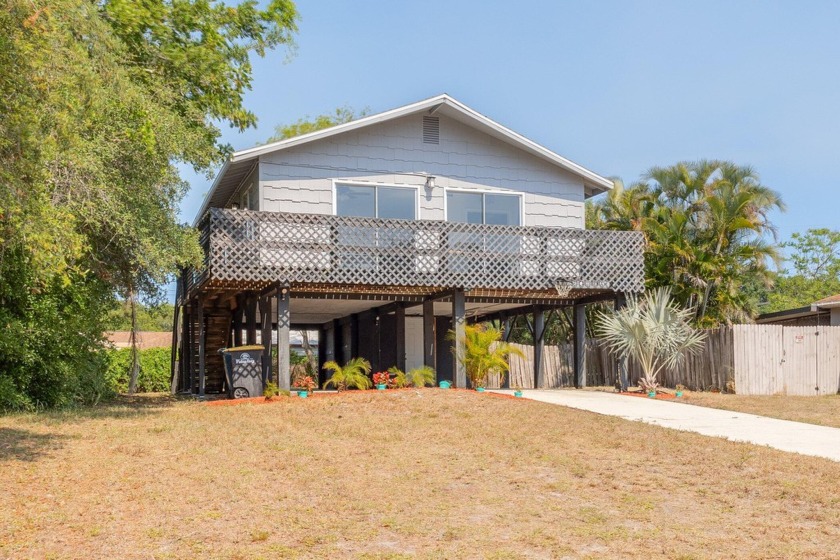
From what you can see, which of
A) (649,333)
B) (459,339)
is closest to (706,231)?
(649,333)

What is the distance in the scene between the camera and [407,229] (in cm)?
1861

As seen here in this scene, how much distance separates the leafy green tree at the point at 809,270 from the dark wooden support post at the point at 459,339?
3415 centimetres

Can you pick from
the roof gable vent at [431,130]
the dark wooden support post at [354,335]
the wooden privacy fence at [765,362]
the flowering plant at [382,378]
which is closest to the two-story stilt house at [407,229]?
the roof gable vent at [431,130]

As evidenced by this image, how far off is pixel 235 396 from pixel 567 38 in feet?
30.5

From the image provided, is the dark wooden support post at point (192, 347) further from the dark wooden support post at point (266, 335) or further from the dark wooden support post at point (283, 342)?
the dark wooden support post at point (283, 342)

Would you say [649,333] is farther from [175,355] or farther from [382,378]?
[175,355]

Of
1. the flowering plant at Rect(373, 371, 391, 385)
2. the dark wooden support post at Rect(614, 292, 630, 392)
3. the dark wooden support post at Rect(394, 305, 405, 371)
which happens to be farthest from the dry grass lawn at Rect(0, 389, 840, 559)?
the dark wooden support post at Rect(394, 305, 405, 371)

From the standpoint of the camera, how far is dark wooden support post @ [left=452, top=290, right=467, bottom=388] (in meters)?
18.5

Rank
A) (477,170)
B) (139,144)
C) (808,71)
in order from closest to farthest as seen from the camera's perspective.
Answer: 1. (139,144)
2. (808,71)
3. (477,170)

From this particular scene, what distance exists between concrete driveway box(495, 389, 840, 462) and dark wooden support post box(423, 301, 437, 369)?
8.10ft

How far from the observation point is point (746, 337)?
21375mm

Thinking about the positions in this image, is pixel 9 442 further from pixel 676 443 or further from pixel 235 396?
pixel 676 443

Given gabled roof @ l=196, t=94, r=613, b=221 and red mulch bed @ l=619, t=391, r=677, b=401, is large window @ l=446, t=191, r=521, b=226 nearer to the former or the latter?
gabled roof @ l=196, t=94, r=613, b=221

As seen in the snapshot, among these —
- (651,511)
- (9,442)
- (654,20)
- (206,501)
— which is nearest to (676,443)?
(651,511)
